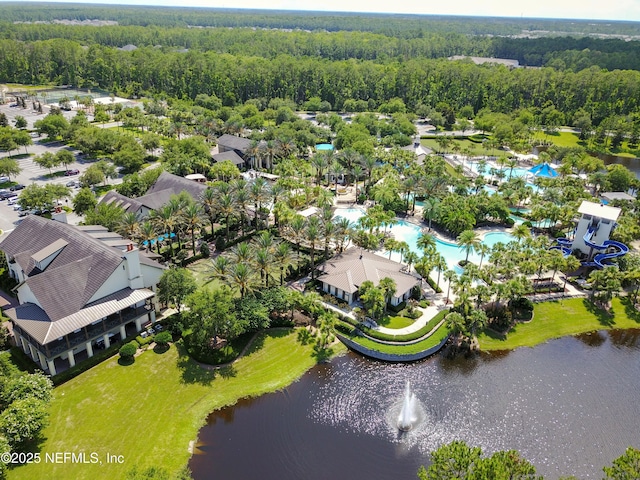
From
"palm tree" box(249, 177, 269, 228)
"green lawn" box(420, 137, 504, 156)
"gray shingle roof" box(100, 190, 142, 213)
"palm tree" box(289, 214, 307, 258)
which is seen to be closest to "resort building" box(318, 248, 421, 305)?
"palm tree" box(289, 214, 307, 258)

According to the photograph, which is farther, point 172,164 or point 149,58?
point 149,58

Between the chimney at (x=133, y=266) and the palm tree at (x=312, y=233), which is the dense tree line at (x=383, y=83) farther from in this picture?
the chimney at (x=133, y=266)

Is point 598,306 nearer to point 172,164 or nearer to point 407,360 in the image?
point 407,360

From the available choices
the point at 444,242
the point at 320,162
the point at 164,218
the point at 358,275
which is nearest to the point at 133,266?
the point at 164,218

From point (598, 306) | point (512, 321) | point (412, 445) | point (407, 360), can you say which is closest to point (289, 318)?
point (407, 360)

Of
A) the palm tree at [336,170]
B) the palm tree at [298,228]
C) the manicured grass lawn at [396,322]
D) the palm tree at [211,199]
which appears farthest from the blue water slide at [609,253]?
the palm tree at [211,199]

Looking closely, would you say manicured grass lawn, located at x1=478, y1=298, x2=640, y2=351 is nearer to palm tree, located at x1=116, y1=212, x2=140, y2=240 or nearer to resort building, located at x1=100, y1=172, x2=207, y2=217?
palm tree, located at x1=116, y1=212, x2=140, y2=240

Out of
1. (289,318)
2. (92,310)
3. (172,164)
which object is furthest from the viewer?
(172,164)
